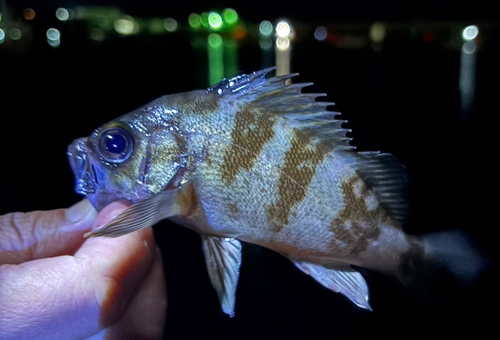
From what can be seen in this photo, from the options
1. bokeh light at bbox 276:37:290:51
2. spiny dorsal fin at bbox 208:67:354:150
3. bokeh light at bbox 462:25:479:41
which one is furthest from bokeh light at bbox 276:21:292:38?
spiny dorsal fin at bbox 208:67:354:150

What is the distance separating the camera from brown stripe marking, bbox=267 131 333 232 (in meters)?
1.10

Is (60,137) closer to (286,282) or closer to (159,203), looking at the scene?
(286,282)

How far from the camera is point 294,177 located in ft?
3.62

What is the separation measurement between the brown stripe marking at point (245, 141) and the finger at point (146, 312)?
0.44m

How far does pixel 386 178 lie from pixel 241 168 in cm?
35

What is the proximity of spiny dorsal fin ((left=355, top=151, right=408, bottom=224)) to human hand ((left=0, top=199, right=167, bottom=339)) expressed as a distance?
56cm

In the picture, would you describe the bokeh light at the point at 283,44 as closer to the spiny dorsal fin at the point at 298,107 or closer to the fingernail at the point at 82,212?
the fingernail at the point at 82,212

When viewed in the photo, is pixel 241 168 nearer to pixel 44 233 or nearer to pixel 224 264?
pixel 224 264

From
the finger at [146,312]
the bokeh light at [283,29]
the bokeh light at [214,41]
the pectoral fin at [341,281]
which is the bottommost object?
the finger at [146,312]

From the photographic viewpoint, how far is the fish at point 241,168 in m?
1.09

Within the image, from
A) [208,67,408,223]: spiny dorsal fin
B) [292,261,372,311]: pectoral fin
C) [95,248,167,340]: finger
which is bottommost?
[95,248,167,340]: finger

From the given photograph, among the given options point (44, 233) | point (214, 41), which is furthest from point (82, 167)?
point (214, 41)

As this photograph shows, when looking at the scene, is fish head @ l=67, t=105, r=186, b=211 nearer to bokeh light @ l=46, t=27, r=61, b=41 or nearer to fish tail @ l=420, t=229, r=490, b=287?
fish tail @ l=420, t=229, r=490, b=287

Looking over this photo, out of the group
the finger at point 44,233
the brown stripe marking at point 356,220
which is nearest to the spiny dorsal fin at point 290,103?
the brown stripe marking at point 356,220
